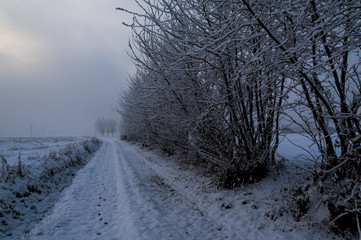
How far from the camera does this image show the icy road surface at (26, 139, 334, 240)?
3473 mm

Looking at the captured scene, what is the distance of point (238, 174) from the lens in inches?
209

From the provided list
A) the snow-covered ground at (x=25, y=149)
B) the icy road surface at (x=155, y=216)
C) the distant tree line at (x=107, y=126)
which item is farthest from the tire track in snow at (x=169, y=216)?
the distant tree line at (x=107, y=126)

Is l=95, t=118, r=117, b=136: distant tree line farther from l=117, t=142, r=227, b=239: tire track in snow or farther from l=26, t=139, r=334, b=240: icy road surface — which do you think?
l=117, t=142, r=227, b=239: tire track in snow

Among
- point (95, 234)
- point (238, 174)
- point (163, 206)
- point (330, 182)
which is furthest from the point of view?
point (238, 174)

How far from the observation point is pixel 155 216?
13.7ft

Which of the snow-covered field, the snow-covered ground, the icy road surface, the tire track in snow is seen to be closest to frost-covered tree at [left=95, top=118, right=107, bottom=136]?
the snow-covered ground

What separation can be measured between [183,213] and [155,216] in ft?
2.17

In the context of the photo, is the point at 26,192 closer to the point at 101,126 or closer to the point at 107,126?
the point at 107,126

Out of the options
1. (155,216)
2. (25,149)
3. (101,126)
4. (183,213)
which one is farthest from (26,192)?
(101,126)

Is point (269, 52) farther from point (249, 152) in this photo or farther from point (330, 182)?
point (249, 152)

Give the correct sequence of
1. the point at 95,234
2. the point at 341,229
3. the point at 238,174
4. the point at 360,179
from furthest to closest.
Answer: the point at 238,174, the point at 95,234, the point at 341,229, the point at 360,179

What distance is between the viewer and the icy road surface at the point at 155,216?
3473 mm

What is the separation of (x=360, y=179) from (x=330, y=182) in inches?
19.3

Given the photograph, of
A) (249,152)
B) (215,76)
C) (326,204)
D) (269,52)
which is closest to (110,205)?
(249,152)
